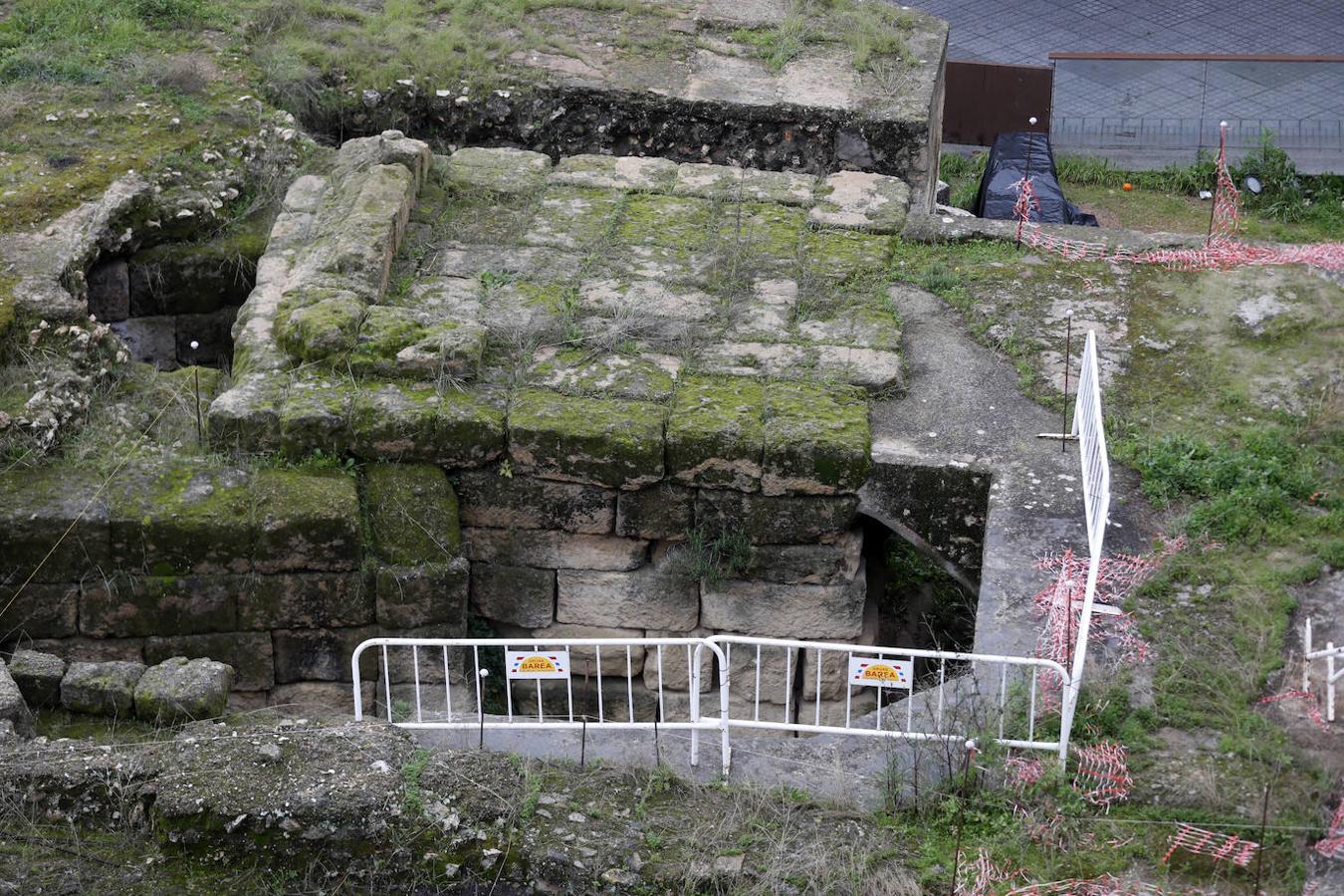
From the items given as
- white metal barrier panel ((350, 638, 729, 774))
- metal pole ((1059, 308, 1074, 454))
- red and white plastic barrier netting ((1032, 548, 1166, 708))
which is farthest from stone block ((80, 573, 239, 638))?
metal pole ((1059, 308, 1074, 454))

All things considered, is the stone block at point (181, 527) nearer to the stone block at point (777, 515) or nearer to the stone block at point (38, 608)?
the stone block at point (38, 608)

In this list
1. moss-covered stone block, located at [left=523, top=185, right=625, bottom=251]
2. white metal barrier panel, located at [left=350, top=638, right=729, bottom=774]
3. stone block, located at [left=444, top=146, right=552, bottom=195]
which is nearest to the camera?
white metal barrier panel, located at [left=350, top=638, right=729, bottom=774]

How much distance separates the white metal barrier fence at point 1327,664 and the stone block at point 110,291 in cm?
625

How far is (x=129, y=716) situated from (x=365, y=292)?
8.82ft

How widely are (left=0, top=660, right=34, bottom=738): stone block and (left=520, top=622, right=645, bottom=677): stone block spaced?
7.82ft

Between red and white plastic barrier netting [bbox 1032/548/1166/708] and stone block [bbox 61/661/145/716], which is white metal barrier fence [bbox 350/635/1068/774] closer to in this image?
red and white plastic barrier netting [bbox 1032/548/1166/708]

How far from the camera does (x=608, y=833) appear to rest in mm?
5840

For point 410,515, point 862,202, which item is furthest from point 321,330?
point 862,202

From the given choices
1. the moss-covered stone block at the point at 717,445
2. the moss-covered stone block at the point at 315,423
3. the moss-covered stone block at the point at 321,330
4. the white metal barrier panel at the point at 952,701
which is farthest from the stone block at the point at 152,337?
the white metal barrier panel at the point at 952,701

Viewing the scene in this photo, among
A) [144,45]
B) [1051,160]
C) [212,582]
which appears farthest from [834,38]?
[212,582]

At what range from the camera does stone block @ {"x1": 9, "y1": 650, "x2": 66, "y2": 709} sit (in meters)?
6.48

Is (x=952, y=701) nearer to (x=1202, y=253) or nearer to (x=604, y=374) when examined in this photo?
(x=604, y=374)

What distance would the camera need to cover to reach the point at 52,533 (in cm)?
718

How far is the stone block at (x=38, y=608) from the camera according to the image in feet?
23.8
